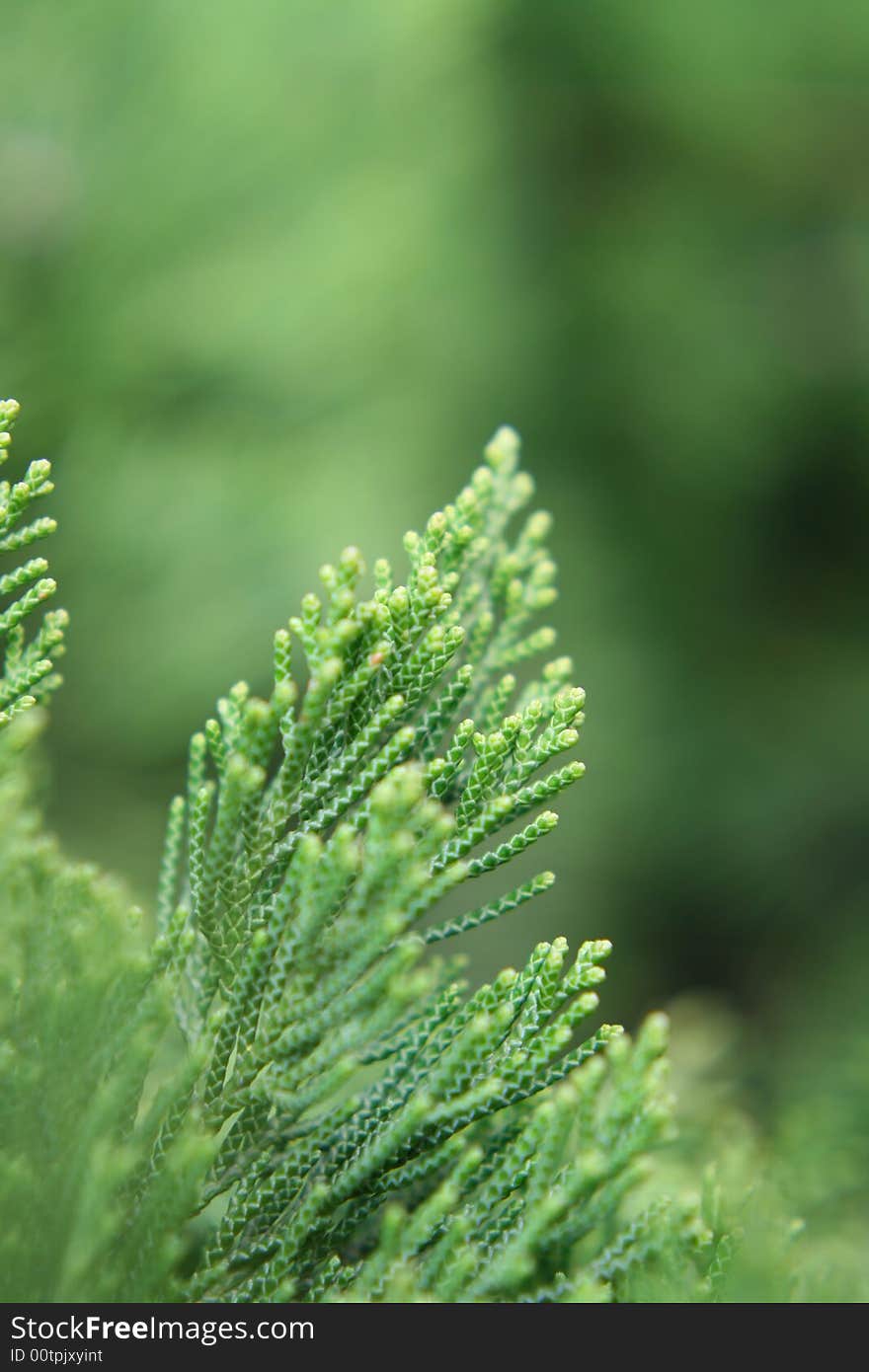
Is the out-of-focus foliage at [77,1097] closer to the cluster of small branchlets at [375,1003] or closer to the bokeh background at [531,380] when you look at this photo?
the cluster of small branchlets at [375,1003]

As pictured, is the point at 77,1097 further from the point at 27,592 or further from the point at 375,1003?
the point at 27,592

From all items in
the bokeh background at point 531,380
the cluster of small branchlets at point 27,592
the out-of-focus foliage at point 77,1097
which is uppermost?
the bokeh background at point 531,380

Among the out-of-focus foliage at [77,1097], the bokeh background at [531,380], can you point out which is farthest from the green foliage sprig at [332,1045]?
the bokeh background at [531,380]

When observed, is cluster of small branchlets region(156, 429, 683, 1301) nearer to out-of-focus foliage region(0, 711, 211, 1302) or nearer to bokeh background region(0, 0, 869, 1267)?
out-of-focus foliage region(0, 711, 211, 1302)

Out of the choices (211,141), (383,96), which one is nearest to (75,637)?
(211,141)
